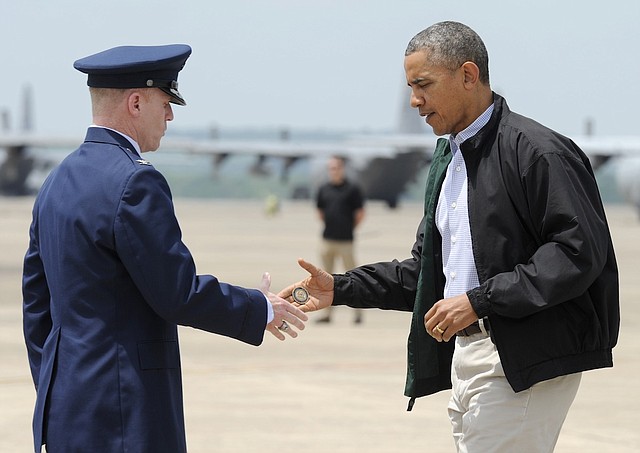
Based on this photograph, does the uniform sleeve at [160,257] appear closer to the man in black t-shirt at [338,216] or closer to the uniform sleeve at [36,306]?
the uniform sleeve at [36,306]

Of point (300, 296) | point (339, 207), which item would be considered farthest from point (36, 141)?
point (300, 296)

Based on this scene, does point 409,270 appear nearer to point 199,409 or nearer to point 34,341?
point 34,341

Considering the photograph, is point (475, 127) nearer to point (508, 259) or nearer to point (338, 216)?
point (508, 259)

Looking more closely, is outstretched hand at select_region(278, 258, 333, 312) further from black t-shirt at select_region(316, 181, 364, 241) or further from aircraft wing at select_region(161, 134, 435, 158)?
aircraft wing at select_region(161, 134, 435, 158)

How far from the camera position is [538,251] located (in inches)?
167

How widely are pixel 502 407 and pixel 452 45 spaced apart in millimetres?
1234

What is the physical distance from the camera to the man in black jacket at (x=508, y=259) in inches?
166

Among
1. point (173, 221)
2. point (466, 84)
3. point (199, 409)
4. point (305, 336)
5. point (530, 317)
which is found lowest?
point (305, 336)

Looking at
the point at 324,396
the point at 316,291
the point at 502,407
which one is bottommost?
the point at 324,396

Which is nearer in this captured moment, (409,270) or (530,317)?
(530,317)

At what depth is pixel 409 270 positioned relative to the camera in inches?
197

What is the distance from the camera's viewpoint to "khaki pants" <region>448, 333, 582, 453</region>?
14.3 ft

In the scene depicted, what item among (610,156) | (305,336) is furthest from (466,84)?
(610,156)

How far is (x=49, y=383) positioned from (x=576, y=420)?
534 centimetres
